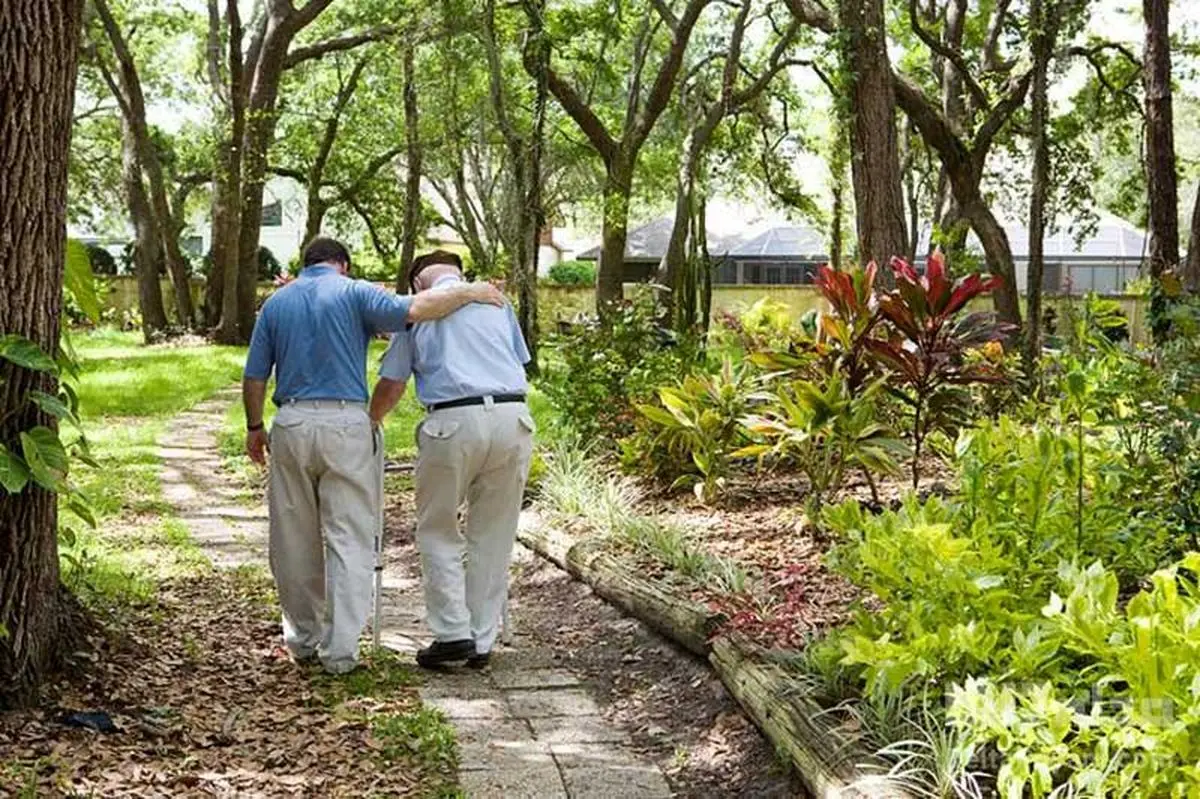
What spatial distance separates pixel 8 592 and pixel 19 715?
0.40 m

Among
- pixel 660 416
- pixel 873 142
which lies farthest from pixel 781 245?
pixel 660 416

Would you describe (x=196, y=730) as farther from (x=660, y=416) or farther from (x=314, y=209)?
(x=314, y=209)

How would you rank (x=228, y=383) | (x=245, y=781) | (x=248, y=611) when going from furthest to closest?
1. (x=228, y=383)
2. (x=248, y=611)
3. (x=245, y=781)

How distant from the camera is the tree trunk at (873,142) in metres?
11.1

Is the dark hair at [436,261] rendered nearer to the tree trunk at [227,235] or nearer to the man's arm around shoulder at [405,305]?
the man's arm around shoulder at [405,305]

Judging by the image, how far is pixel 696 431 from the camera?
9.08m

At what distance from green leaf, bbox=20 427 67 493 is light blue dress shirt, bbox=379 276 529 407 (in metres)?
1.64

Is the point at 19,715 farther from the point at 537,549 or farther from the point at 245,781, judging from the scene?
the point at 537,549

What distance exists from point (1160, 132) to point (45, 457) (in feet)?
41.2

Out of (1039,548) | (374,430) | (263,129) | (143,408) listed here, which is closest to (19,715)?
(374,430)

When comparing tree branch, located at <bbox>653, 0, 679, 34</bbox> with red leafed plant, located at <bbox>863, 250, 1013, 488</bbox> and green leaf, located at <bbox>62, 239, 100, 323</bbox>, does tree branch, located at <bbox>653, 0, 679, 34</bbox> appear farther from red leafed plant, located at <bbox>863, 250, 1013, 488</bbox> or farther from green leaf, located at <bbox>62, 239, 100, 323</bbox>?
green leaf, located at <bbox>62, 239, 100, 323</bbox>

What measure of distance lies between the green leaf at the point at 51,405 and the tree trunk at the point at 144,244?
2669 centimetres

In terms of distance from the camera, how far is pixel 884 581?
15.6 ft

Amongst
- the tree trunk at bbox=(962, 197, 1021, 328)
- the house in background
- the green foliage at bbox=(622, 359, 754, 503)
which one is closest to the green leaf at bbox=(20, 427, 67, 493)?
the green foliage at bbox=(622, 359, 754, 503)
